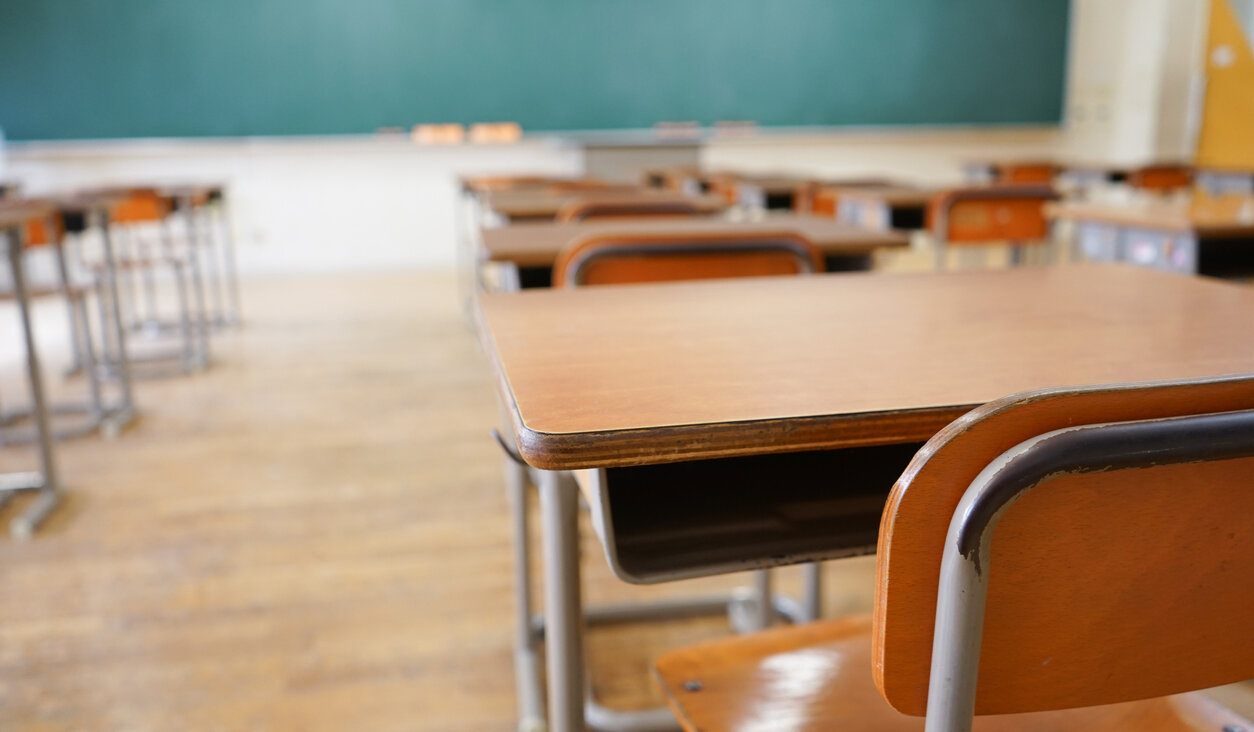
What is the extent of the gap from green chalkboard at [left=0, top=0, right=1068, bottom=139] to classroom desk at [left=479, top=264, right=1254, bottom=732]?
6.53 metres

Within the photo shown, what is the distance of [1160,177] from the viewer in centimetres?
538

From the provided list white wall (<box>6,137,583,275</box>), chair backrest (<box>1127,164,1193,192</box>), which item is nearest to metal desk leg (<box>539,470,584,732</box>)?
chair backrest (<box>1127,164,1193,192</box>)

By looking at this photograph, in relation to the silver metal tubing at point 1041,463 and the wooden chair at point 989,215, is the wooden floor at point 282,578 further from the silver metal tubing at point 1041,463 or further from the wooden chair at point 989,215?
the wooden chair at point 989,215

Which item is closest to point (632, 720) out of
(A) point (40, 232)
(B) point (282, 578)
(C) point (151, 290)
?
(B) point (282, 578)

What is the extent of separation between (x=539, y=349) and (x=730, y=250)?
27.0 inches

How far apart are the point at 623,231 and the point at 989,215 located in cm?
225

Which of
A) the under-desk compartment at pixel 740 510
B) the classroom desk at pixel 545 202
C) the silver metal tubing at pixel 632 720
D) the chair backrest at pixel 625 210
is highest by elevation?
the chair backrest at pixel 625 210

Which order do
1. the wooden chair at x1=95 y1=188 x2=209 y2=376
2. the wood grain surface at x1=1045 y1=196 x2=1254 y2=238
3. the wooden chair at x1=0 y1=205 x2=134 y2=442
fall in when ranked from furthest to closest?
1. the wooden chair at x1=95 y1=188 x2=209 y2=376
2. the wooden chair at x1=0 y1=205 x2=134 y2=442
3. the wood grain surface at x1=1045 y1=196 x2=1254 y2=238

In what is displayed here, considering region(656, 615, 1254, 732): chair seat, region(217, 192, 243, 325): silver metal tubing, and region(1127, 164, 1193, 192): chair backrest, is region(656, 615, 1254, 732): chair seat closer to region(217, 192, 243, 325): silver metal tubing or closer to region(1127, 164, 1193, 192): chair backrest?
region(217, 192, 243, 325): silver metal tubing

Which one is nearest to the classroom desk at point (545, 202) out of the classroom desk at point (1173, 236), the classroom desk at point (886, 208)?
the classroom desk at point (886, 208)

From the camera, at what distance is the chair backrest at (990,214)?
10.8ft

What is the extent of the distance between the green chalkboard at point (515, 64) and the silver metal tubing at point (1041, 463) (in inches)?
289

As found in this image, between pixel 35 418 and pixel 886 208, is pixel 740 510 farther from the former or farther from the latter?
pixel 886 208

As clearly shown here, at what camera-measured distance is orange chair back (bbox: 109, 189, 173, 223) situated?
4535 millimetres
